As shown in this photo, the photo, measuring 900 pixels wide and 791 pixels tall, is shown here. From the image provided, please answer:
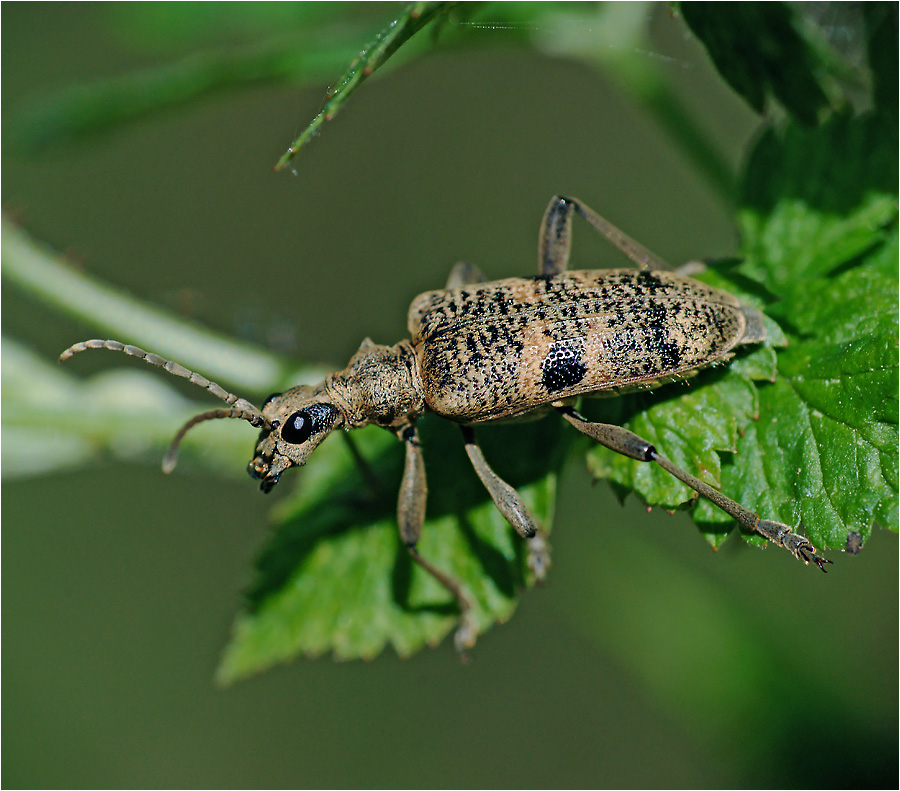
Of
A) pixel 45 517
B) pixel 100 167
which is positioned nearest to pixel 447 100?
pixel 100 167

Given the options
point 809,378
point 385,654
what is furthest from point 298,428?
point 385,654

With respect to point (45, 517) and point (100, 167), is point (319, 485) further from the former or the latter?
point (100, 167)

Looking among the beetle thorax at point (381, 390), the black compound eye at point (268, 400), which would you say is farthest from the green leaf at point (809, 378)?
the black compound eye at point (268, 400)

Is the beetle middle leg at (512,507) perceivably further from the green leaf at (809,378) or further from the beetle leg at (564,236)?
the beetle leg at (564,236)

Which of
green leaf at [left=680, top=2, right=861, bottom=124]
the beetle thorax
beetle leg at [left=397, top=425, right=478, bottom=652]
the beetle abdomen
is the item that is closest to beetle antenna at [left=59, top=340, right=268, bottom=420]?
the beetle thorax

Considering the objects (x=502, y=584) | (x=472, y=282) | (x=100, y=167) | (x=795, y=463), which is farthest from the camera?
(x=100, y=167)

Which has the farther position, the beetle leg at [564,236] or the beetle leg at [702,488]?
the beetle leg at [564,236]
